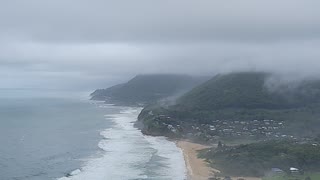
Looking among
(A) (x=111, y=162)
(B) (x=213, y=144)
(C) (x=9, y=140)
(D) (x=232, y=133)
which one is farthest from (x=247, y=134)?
(C) (x=9, y=140)

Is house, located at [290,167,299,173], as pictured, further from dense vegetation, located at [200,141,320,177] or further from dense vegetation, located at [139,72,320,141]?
dense vegetation, located at [139,72,320,141]

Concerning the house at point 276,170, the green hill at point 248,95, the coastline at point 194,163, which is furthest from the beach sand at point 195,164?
the green hill at point 248,95

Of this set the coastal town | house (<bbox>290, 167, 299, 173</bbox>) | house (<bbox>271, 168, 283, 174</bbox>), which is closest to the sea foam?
the coastal town

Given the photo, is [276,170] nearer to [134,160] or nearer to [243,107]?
[134,160]

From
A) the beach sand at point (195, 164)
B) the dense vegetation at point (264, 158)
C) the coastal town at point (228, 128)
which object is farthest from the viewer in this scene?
the coastal town at point (228, 128)

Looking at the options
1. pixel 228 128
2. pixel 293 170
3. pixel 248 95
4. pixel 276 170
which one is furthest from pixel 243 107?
pixel 293 170

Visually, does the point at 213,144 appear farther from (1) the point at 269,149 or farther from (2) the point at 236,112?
(2) the point at 236,112

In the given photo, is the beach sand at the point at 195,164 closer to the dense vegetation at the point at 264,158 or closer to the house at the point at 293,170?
the dense vegetation at the point at 264,158
